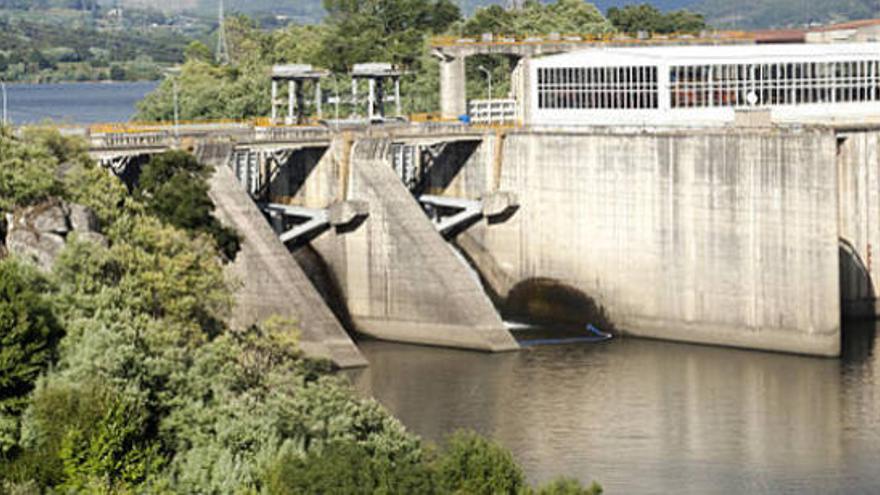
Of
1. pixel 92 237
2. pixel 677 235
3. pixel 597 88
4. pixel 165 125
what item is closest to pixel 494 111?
pixel 597 88

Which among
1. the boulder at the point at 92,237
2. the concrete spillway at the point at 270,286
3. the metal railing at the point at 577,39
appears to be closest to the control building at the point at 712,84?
the metal railing at the point at 577,39

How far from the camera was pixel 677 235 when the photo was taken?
91.8 meters

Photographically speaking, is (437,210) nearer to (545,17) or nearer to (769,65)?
(769,65)

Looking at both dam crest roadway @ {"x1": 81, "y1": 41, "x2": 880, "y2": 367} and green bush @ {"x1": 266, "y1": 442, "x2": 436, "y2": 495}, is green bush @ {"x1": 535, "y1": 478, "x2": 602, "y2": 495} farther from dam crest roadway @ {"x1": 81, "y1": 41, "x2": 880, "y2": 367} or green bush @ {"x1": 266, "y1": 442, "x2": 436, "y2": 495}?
dam crest roadway @ {"x1": 81, "y1": 41, "x2": 880, "y2": 367}

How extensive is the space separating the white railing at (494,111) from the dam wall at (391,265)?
10.7 meters

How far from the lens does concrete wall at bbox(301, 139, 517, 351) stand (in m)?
87.6

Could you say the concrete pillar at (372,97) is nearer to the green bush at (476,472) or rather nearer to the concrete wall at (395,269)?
the concrete wall at (395,269)

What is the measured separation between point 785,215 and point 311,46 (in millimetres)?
84416

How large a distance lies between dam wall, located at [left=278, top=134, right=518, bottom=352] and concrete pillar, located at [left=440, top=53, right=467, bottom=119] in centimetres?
1335

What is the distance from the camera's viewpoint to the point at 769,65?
99.2 metres

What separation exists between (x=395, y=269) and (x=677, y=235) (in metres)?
12.8

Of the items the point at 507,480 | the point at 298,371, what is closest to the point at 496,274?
the point at 298,371

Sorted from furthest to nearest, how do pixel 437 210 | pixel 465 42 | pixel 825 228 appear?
pixel 465 42
pixel 437 210
pixel 825 228

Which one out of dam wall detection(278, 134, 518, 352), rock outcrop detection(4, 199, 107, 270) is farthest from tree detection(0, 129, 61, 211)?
dam wall detection(278, 134, 518, 352)
